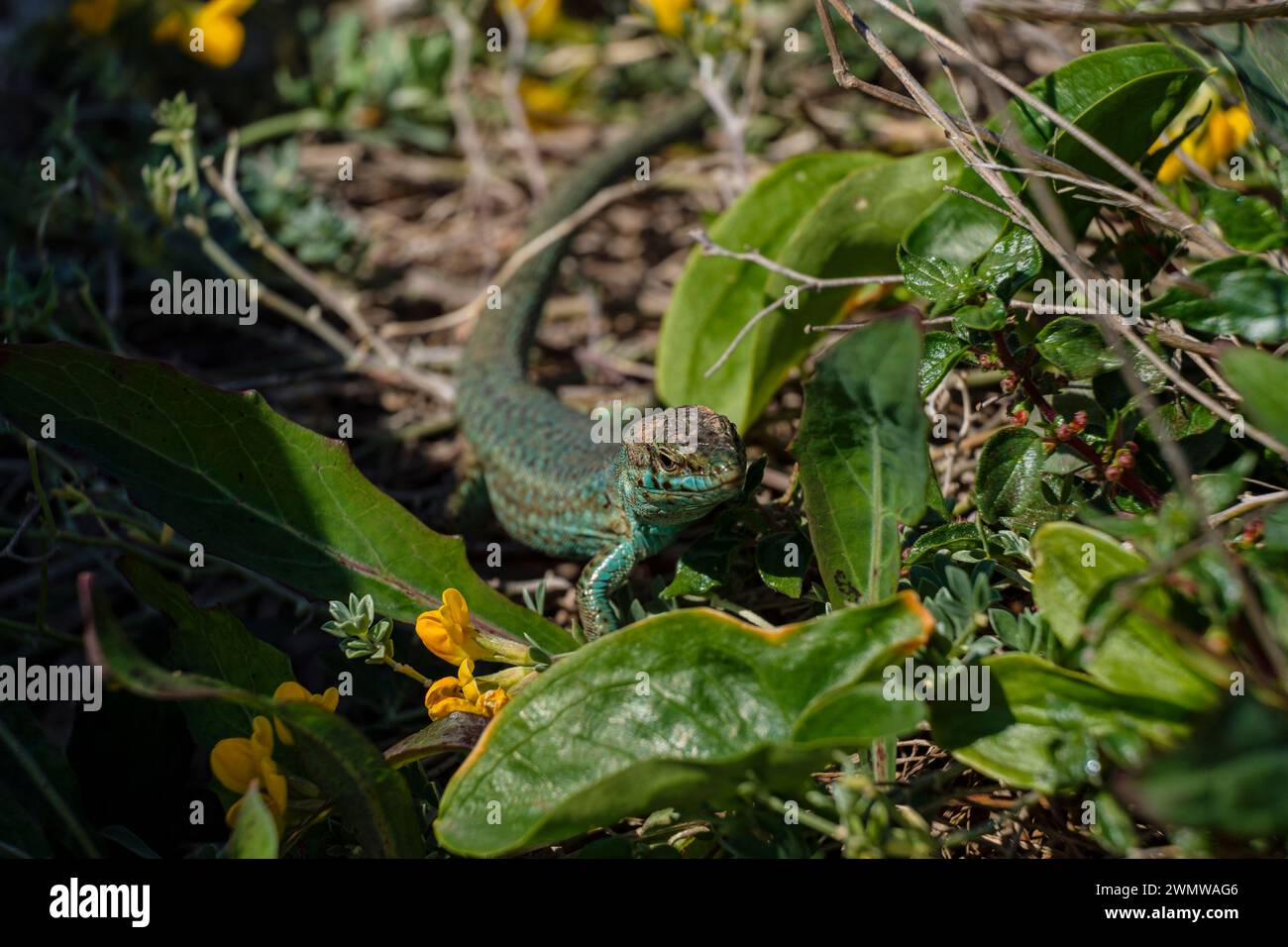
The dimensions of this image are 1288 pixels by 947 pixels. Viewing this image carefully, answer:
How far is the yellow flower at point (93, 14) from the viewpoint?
13.1 feet

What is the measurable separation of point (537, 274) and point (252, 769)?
6.69 feet

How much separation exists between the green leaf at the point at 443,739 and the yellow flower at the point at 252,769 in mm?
173

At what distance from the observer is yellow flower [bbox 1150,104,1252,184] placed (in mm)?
2537

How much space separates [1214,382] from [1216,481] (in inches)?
15.9

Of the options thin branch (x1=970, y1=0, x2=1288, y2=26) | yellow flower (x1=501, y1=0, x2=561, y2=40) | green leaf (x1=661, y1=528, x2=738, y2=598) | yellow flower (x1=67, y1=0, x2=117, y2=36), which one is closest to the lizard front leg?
green leaf (x1=661, y1=528, x2=738, y2=598)

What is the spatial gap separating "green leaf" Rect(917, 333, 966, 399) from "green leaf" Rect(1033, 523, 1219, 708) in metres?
0.38

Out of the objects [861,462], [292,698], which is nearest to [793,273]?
[861,462]

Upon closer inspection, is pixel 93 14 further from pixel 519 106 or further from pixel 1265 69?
pixel 1265 69

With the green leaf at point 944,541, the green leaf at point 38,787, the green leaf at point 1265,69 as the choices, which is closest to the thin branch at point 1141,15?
the green leaf at point 1265,69

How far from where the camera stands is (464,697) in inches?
75.1

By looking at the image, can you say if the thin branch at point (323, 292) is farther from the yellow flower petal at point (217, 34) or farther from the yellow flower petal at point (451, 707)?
the yellow flower petal at point (451, 707)

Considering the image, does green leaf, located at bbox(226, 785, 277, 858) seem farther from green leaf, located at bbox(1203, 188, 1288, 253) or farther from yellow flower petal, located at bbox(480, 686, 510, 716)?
green leaf, located at bbox(1203, 188, 1288, 253)
